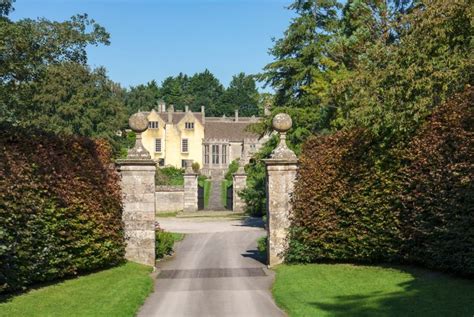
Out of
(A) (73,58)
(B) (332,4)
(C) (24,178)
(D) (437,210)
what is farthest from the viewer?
(B) (332,4)

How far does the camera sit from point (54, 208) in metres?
12.0

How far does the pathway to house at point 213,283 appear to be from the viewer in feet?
33.3

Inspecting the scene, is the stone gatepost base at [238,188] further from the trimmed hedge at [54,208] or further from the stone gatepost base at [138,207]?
the trimmed hedge at [54,208]

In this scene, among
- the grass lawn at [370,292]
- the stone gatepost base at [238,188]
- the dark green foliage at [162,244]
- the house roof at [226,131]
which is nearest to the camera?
the grass lawn at [370,292]

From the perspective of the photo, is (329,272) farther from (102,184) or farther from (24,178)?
(24,178)

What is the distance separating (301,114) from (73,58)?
1120cm

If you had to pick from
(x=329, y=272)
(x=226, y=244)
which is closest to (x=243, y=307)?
(x=329, y=272)

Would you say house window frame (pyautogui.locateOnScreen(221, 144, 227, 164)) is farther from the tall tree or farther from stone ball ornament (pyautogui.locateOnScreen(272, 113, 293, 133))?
stone ball ornament (pyautogui.locateOnScreen(272, 113, 293, 133))

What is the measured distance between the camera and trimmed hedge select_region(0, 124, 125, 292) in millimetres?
10797

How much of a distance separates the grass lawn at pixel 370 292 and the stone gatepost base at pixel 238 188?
2804 centimetres

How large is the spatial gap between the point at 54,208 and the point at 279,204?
602 centimetres

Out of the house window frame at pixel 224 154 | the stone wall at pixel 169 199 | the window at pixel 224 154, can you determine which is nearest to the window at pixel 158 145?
the house window frame at pixel 224 154

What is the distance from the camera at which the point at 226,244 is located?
21312mm

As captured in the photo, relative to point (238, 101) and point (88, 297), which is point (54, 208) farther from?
point (238, 101)
